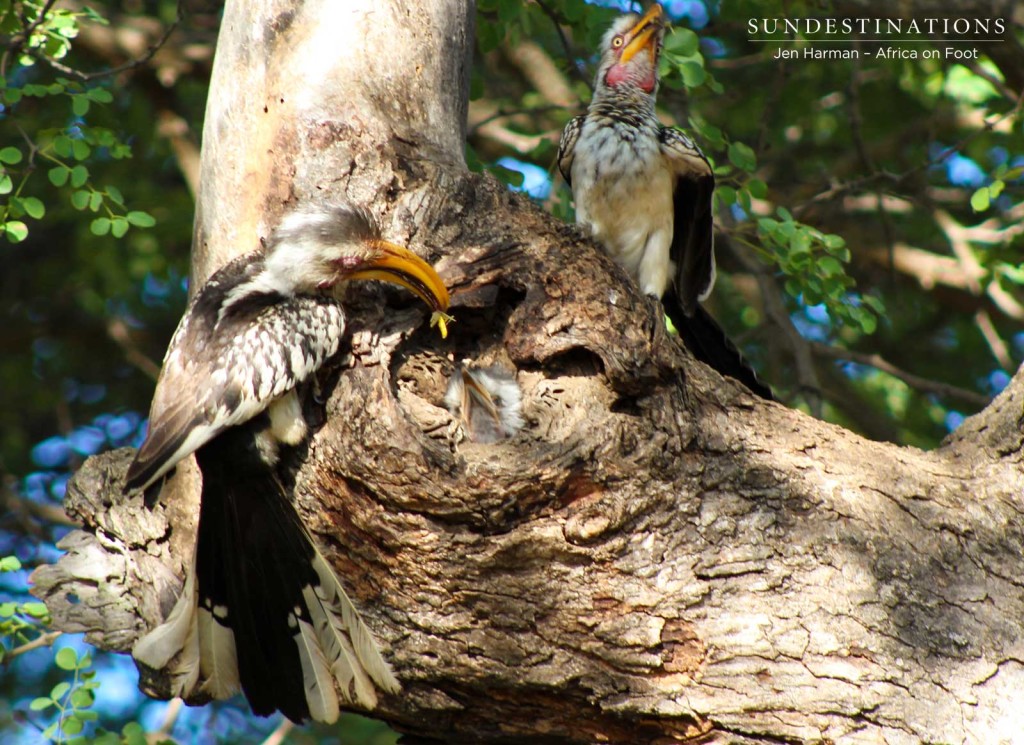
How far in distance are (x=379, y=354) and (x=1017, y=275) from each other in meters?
3.09

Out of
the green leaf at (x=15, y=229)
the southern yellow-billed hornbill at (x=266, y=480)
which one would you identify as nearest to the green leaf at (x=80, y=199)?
the green leaf at (x=15, y=229)

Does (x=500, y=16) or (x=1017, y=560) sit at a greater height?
(x=500, y=16)

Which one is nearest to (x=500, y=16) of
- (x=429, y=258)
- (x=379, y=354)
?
(x=429, y=258)

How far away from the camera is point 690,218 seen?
4477 millimetres

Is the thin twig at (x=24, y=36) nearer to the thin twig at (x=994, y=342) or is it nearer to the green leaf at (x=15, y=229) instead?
the green leaf at (x=15, y=229)

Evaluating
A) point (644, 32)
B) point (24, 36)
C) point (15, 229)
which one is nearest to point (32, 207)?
point (15, 229)

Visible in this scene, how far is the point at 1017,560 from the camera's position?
9.53ft

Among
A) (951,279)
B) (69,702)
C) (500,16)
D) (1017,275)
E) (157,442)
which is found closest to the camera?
(157,442)

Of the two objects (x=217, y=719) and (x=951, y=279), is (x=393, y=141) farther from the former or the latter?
(x=217, y=719)

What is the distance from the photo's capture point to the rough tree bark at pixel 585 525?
2.64 meters

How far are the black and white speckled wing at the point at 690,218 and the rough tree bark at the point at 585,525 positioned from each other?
131 cm

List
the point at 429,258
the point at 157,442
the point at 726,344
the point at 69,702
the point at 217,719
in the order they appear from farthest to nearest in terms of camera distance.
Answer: the point at 217,719 → the point at 726,344 → the point at 69,702 → the point at 429,258 → the point at 157,442

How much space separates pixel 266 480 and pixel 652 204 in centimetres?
206

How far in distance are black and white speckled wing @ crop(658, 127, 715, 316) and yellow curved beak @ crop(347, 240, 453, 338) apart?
5.30 ft
